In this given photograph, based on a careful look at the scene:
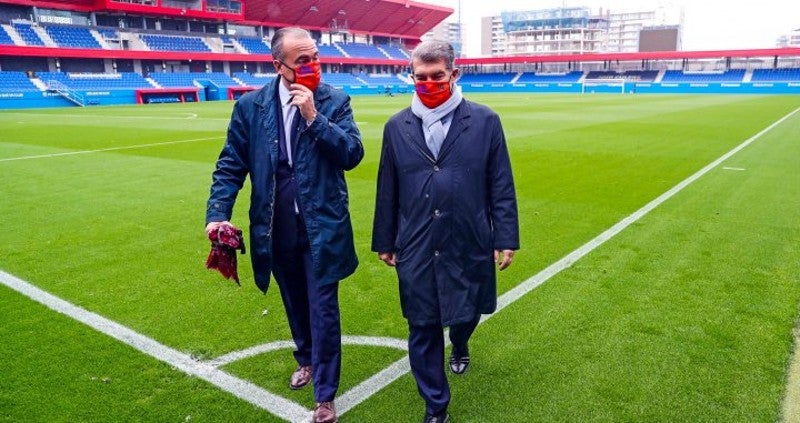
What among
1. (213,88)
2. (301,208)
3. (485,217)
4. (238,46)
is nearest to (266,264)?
(301,208)

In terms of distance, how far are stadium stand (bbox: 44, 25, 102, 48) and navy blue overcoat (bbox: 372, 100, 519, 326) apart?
53263mm

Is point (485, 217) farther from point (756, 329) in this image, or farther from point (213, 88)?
point (213, 88)

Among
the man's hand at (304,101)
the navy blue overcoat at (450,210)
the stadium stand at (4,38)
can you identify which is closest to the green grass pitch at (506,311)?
the navy blue overcoat at (450,210)

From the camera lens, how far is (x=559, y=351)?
4043 millimetres

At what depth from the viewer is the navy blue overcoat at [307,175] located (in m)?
3.22

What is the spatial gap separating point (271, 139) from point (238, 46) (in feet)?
205

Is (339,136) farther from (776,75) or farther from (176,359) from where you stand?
(776,75)

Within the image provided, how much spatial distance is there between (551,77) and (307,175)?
77383 mm

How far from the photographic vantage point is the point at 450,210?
120 inches

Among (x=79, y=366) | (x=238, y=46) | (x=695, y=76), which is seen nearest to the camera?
(x=79, y=366)

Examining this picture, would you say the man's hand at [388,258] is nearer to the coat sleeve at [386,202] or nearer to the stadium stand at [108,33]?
the coat sleeve at [386,202]

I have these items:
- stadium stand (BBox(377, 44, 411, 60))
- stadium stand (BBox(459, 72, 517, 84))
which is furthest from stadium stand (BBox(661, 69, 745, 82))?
stadium stand (BBox(377, 44, 411, 60))

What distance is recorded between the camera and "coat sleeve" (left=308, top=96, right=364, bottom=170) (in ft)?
9.98

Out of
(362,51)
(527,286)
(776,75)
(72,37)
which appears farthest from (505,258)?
(362,51)
